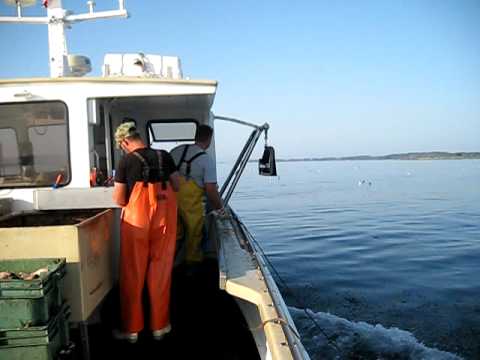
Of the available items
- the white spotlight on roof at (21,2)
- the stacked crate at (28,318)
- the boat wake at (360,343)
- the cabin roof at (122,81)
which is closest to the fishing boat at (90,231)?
the cabin roof at (122,81)

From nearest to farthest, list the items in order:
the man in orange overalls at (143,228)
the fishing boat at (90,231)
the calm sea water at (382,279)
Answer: the fishing boat at (90,231) < the man in orange overalls at (143,228) < the calm sea water at (382,279)

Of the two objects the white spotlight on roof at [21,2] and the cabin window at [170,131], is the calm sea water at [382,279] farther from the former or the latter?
the white spotlight on roof at [21,2]

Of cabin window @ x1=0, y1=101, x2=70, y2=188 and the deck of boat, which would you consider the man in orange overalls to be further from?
cabin window @ x1=0, y1=101, x2=70, y2=188

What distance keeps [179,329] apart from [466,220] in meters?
17.1

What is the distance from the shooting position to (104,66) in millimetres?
4965

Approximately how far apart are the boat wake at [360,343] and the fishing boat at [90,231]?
8.53ft

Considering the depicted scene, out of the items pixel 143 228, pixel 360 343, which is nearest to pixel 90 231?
pixel 143 228

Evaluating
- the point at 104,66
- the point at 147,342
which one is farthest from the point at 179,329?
the point at 104,66

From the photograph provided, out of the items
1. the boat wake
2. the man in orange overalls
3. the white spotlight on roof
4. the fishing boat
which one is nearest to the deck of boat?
the fishing boat

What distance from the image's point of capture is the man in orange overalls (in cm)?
311

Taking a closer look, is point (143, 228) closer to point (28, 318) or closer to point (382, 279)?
point (28, 318)

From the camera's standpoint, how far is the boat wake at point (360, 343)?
6008mm

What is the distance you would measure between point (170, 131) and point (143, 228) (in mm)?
3520

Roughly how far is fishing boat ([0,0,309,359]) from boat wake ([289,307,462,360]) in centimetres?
260
